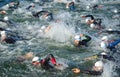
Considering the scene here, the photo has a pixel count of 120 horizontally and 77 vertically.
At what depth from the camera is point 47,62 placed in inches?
566

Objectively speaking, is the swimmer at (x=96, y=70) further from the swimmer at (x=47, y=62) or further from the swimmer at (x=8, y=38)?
the swimmer at (x=8, y=38)

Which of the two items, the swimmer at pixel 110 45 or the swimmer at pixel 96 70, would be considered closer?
the swimmer at pixel 96 70

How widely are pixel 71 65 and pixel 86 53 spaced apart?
78.7 inches

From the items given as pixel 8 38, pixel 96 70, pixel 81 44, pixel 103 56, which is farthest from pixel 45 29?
pixel 96 70

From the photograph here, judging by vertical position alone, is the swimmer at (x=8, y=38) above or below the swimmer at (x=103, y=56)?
above

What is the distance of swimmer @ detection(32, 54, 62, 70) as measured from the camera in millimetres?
14344

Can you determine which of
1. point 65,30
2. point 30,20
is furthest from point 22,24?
point 65,30

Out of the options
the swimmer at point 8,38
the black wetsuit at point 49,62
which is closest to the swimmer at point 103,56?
the black wetsuit at point 49,62

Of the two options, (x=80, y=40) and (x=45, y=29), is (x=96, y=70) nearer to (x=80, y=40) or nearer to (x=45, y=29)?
(x=80, y=40)

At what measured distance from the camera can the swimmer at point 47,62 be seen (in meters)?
14.3

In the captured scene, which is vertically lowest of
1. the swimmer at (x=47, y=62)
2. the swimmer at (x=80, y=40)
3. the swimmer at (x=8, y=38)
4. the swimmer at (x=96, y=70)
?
the swimmer at (x=96, y=70)

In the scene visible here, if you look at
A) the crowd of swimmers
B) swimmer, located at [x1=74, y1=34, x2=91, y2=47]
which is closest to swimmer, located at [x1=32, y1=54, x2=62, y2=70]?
the crowd of swimmers

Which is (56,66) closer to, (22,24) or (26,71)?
(26,71)

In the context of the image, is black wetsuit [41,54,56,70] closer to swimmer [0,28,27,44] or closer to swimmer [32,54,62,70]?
swimmer [32,54,62,70]
